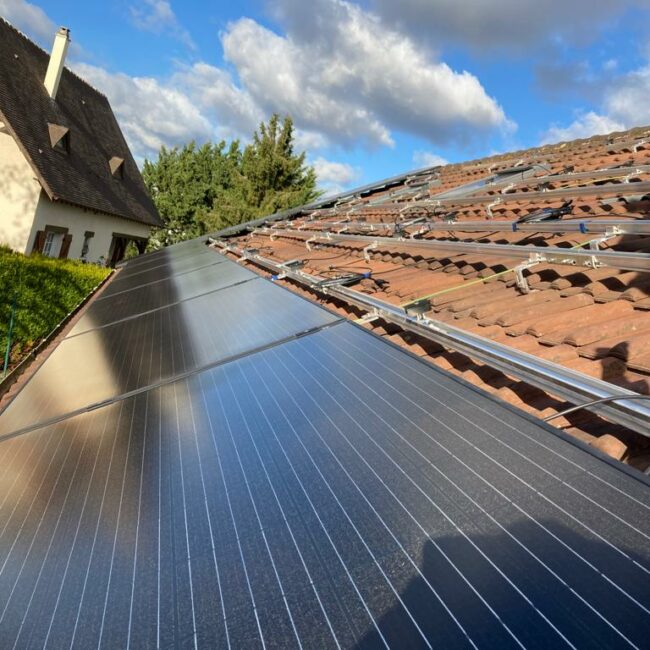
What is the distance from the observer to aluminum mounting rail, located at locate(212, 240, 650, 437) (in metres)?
1.56

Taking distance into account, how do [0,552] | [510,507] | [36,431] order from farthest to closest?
[36,431], [0,552], [510,507]

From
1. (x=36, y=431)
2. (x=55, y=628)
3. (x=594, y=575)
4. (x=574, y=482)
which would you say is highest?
(x=574, y=482)

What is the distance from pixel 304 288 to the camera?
17.6 feet

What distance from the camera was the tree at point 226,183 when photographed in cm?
3625

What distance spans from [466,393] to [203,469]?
1095 mm

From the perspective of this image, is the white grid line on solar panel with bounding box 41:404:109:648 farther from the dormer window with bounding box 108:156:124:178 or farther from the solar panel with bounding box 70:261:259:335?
the dormer window with bounding box 108:156:124:178

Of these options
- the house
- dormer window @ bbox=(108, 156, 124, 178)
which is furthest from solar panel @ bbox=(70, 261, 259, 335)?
dormer window @ bbox=(108, 156, 124, 178)

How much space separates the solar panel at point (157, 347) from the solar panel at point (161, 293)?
0.69 metres

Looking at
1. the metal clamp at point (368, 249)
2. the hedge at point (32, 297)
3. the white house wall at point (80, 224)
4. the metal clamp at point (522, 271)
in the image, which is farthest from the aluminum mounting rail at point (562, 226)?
the white house wall at point (80, 224)

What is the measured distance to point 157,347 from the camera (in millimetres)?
3996

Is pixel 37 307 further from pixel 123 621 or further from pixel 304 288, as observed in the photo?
pixel 123 621

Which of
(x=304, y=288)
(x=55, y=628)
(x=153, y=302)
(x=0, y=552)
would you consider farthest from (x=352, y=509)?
(x=153, y=302)

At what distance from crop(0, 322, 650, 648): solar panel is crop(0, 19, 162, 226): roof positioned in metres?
22.4

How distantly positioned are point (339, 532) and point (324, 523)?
0.22 ft
